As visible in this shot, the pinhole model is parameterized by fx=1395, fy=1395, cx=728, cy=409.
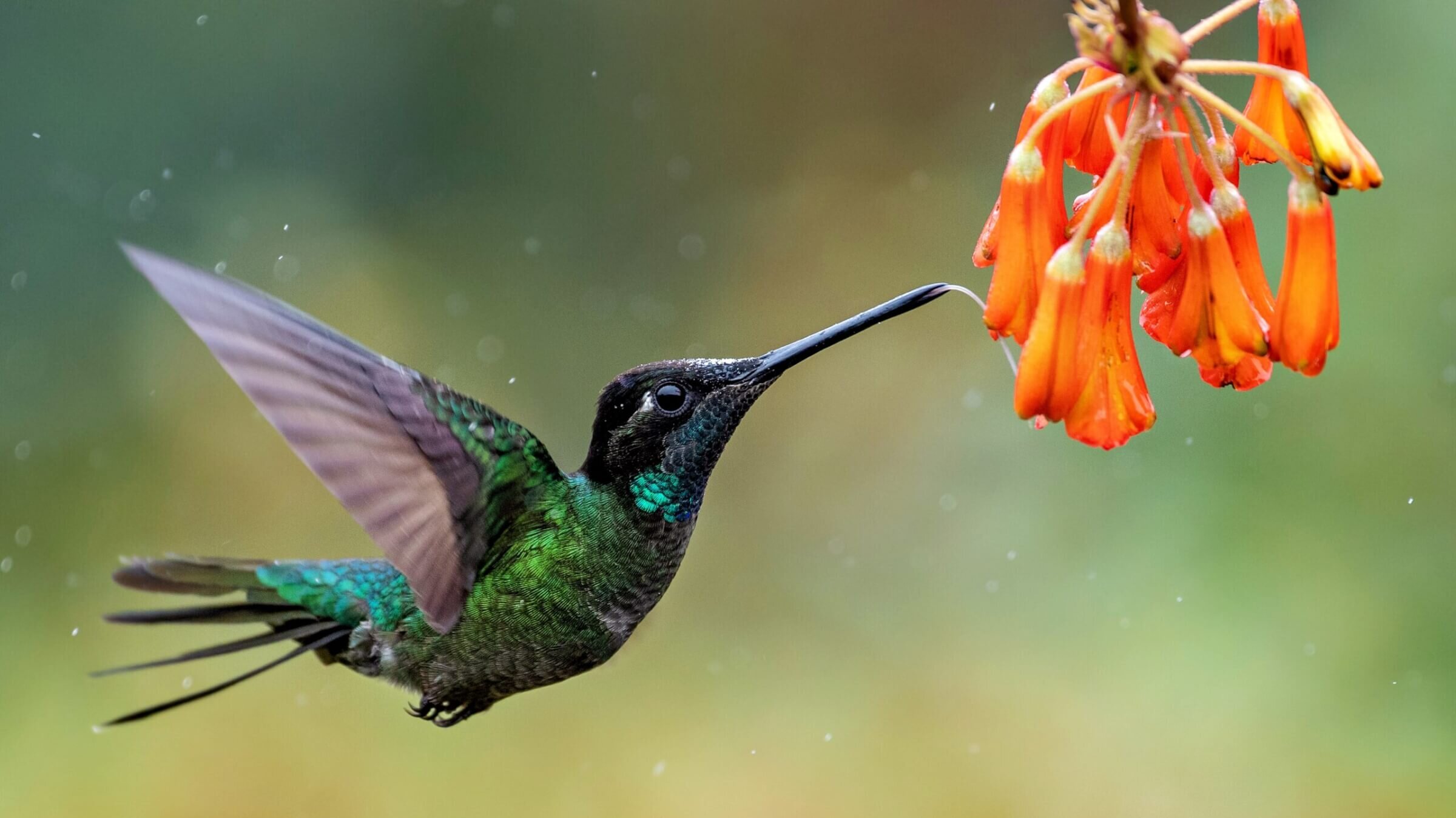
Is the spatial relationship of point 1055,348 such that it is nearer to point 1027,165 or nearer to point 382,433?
point 1027,165

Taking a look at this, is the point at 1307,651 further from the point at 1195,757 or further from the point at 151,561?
the point at 151,561

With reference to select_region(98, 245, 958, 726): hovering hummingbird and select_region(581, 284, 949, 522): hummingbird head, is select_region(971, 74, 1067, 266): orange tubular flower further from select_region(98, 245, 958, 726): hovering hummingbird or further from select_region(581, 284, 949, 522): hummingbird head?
select_region(581, 284, 949, 522): hummingbird head

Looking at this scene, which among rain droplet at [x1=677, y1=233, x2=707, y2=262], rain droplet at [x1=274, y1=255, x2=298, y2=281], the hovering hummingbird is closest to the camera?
the hovering hummingbird

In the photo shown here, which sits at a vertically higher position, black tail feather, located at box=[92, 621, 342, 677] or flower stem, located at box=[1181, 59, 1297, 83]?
flower stem, located at box=[1181, 59, 1297, 83]

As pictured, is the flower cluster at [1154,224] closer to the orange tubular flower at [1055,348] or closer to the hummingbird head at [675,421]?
the orange tubular flower at [1055,348]

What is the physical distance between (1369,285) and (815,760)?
2088 mm

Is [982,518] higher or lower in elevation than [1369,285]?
lower

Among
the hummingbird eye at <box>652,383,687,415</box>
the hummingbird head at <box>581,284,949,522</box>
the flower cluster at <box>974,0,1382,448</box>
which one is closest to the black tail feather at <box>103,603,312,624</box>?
the hummingbird head at <box>581,284,949,522</box>

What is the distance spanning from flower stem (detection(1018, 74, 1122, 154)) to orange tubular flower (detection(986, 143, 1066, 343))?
13 mm

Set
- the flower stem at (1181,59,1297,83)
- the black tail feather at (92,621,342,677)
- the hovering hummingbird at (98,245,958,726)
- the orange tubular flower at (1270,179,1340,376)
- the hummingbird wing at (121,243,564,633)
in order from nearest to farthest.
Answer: the flower stem at (1181,59,1297,83)
the orange tubular flower at (1270,179,1340,376)
the hummingbird wing at (121,243,564,633)
the hovering hummingbird at (98,245,958,726)
the black tail feather at (92,621,342,677)

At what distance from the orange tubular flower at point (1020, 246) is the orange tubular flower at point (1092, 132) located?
0.09 m

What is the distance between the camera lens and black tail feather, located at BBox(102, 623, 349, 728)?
1903 mm

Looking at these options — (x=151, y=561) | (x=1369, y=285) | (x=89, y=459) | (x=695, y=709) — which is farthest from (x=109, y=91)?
(x=1369, y=285)

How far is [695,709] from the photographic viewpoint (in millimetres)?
4340
